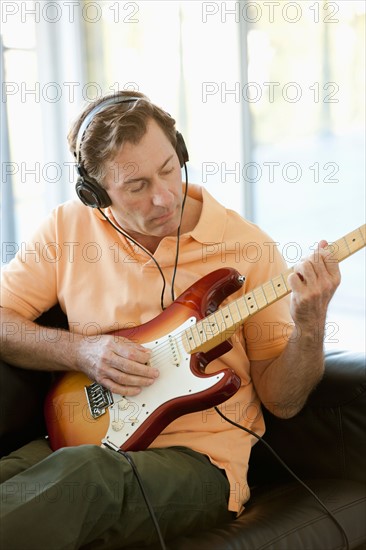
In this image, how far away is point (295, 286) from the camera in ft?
4.41

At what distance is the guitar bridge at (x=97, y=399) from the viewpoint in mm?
1551

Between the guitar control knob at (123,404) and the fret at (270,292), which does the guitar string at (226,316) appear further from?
the guitar control knob at (123,404)

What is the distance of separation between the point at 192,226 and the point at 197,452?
0.48m

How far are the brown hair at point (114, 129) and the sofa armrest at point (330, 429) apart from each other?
1.92 feet

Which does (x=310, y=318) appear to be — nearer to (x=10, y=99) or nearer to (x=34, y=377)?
(x=34, y=377)

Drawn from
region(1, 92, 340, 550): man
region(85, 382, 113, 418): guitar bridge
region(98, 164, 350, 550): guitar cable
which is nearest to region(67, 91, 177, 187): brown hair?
region(1, 92, 340, 550): man

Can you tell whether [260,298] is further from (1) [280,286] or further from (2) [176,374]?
(2) [176,374]

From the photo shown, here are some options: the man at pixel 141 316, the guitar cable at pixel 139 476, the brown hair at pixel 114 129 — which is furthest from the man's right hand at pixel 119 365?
the brown hair at pixel 114 129

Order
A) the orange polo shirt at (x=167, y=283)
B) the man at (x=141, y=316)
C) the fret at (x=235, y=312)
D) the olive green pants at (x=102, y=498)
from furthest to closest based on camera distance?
the orange polo shirt at (x=167, y=283)
the fret at (x=235, y=312)
the man at (x=141, y=316)
the olive green pants at (x=102, y=498)

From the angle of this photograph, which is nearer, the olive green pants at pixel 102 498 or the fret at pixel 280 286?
the olive green pants at pixel 102 498

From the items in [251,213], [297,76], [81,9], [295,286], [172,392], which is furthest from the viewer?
[81,9]

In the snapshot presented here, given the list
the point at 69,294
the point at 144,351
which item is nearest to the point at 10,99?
the point at 69,294

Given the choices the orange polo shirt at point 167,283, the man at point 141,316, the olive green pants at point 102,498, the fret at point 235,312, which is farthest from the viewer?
the orange polo shirt at point 167,283

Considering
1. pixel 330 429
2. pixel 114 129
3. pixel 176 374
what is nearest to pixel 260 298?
pixel 176 374
